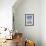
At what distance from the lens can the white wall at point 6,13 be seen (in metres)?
4.46

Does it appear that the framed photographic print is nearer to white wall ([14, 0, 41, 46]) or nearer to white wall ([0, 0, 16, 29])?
white wall ([14, 0, 41, 46])

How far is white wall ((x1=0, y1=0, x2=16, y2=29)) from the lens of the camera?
4.46 meters

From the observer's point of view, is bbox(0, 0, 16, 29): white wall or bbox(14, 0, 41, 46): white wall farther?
bbox(14, 0, 41, 46): white wall

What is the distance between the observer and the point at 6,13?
14.8 feet

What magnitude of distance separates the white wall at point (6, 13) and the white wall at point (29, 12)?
138 cm

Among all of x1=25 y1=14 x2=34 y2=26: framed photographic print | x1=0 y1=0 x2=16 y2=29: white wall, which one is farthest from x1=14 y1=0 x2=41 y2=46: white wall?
x1=0 y1=0 x2=16 y2=29: white wall

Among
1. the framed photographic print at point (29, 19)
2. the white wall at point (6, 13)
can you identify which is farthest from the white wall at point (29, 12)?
the white wall at point (6, 13)

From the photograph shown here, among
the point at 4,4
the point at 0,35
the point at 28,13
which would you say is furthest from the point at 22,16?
the point at 0,35

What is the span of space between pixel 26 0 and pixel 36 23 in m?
1.23

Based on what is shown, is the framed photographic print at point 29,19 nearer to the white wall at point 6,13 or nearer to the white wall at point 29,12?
the white wall at point 29,12

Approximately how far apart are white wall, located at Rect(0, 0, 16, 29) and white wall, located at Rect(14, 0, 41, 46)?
1.38 m

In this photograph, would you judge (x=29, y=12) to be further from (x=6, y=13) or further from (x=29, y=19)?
(x=6, y=13)

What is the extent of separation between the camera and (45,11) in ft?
16.9

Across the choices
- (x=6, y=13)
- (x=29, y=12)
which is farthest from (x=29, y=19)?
(x=6, y=13)
